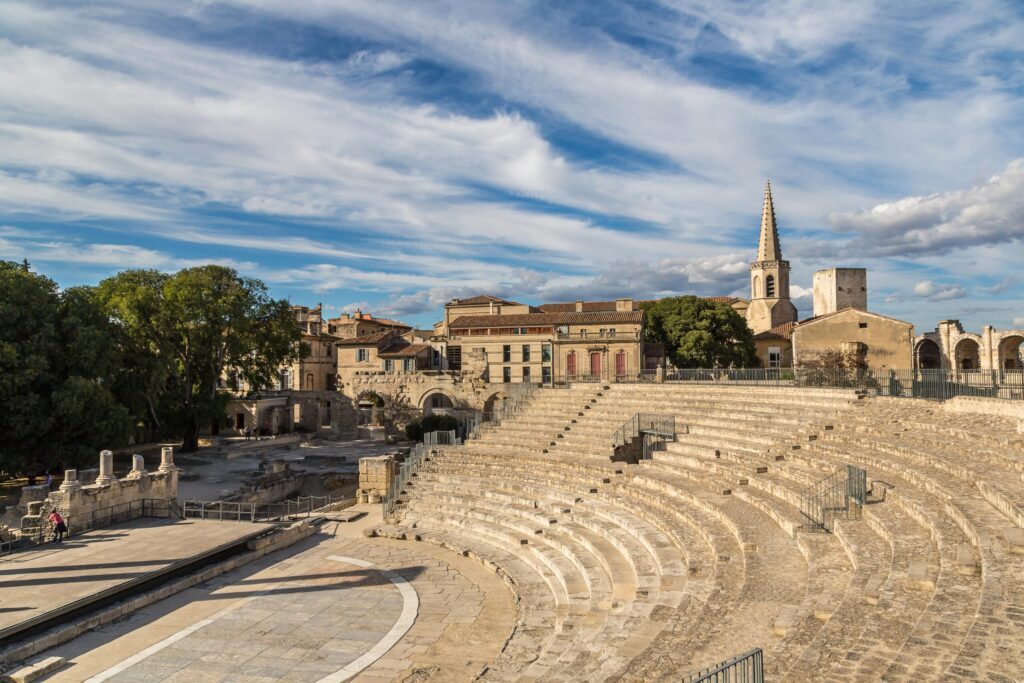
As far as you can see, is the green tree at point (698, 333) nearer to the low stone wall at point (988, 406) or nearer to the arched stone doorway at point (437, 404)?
the arched stone doorway at point (437, 404)

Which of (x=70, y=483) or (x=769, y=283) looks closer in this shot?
(x=70, y=483)

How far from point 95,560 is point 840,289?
72.2 m

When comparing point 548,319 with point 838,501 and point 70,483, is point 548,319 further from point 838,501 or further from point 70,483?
point 838,501

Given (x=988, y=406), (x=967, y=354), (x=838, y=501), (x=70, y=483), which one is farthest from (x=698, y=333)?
(x=70, y=483)

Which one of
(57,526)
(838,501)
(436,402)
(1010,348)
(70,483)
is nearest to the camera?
(838,501)

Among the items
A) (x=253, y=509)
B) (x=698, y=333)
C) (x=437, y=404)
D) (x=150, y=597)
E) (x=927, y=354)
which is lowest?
(x=150, y=597)

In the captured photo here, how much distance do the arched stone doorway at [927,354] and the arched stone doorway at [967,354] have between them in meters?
2.45

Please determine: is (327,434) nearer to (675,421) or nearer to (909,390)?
(675,421)

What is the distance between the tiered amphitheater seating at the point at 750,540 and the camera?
7305mm

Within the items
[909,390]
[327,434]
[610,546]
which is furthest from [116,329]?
[909,390]

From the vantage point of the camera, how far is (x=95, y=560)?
53.2ft

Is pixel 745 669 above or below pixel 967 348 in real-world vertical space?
below

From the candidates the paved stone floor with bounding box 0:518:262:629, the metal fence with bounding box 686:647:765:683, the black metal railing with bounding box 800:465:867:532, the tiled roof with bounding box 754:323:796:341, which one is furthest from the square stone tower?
the metal fence with bounding box 686:647:765:683

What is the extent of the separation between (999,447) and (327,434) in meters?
44.8
